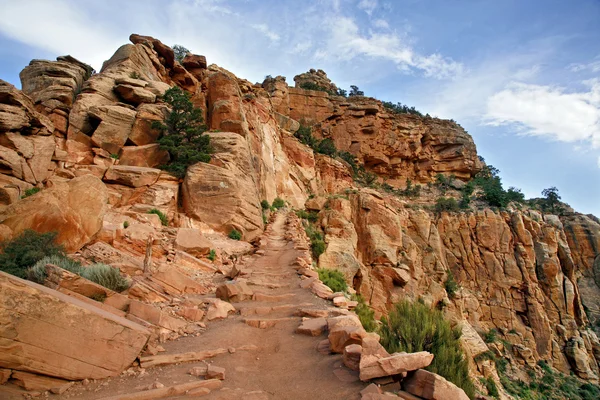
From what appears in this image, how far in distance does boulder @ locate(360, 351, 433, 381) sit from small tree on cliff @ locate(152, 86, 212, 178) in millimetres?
15590

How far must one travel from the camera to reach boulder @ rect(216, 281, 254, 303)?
8586 mm

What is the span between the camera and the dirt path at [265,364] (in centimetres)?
412

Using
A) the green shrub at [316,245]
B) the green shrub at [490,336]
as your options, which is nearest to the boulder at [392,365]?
the green shrub at [316,245]

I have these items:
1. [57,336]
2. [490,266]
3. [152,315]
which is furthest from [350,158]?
[57,336]

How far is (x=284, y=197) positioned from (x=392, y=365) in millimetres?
25072

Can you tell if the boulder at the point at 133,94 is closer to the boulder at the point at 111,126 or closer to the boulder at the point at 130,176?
the boulder at the point at 111,126

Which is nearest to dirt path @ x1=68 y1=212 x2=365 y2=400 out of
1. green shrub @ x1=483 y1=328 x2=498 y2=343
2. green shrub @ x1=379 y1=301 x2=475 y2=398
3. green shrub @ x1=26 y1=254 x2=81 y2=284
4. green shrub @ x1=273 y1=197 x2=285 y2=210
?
green shrub @ x1=379 y1=301 x2=475 y2=398

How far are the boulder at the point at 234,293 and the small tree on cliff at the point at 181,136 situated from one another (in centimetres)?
1020

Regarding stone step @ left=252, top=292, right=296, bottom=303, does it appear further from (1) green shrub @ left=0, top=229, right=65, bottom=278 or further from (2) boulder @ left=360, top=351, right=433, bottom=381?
(2) boulder @ left=360, top=351, right=433, bottom=381

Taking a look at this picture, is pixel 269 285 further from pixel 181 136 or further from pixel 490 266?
pixel 490 266

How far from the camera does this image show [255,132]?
85.3 feet

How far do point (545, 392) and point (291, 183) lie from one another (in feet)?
91.4

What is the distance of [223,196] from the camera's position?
1652cm

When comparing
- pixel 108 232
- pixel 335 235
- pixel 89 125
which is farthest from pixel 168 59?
pixel 108 232
